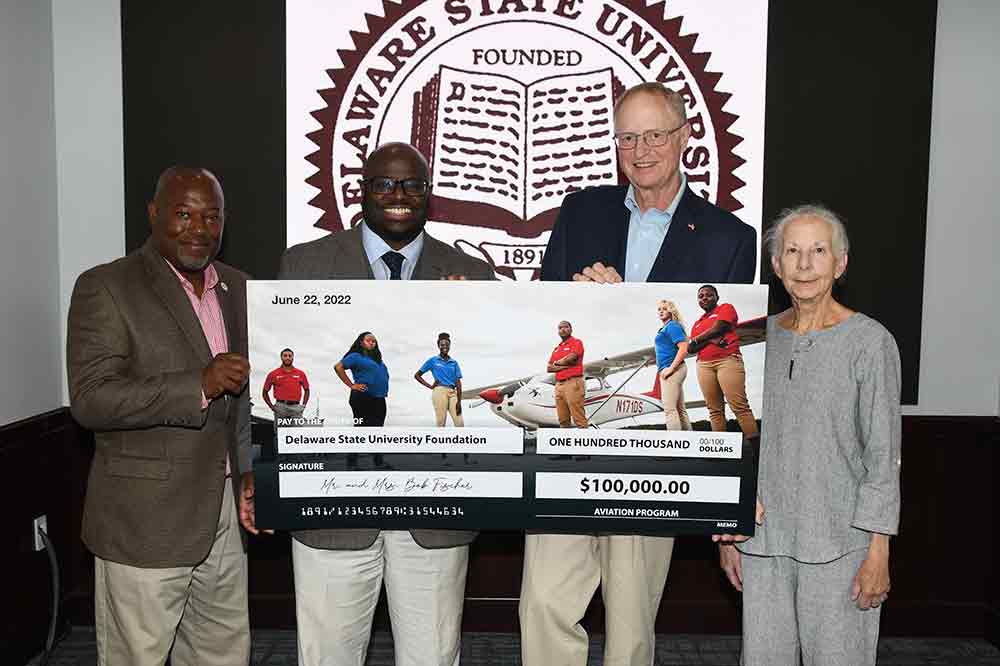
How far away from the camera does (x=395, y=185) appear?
217 centimetres

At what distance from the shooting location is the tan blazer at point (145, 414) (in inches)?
80.0

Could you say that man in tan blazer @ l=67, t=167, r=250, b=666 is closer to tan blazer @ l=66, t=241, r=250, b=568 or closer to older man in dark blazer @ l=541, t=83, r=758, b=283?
tan blazer @ l=66, t=241, r=250, b=568

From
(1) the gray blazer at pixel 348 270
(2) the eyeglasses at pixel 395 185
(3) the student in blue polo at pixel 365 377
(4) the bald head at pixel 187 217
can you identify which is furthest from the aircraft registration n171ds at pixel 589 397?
(4) the bald head at pixel 187 217

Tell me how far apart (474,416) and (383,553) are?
0.52 m

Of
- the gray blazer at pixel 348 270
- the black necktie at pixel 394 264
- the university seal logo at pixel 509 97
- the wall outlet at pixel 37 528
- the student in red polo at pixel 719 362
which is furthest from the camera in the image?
the university seal logo at pixel 509 97

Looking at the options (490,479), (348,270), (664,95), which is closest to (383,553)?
(490,479)

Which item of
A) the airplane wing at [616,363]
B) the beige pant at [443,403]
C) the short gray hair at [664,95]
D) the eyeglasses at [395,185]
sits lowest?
the beige pant at [443,403]

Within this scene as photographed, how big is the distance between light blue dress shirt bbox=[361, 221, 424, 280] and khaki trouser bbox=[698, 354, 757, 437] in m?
0.87

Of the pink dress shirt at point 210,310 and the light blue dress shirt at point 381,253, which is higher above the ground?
the light blue dress shirt at point 381,253

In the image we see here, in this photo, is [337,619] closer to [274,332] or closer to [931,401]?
[274,332]

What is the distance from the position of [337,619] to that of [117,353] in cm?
96

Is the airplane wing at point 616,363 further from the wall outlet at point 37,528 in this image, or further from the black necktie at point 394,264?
the wall outlet at point 37,528

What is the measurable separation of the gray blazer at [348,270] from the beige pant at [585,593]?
24 centimetres

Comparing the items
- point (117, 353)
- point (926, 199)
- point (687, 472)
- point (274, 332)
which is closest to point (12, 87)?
point (117, 353)
